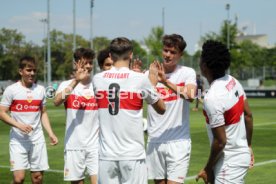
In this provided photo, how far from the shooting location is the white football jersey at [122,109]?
6.53 meters

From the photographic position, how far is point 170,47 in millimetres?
7848

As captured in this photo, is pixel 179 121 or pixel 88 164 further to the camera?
pixel 88 164

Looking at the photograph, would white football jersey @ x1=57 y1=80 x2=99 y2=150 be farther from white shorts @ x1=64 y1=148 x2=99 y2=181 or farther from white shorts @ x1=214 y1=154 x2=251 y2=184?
white shorts @ x1=214 y1=154 x2=251 y2=184

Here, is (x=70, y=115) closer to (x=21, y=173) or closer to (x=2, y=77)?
(x=21, y=173)

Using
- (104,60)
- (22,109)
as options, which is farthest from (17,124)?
(104,60)

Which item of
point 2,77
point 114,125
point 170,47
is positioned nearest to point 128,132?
point 114,125

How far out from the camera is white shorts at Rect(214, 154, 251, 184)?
20.5 ft

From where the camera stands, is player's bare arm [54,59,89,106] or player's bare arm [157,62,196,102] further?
player's bare arm [54,59,89,106]

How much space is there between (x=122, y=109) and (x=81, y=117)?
7.87 ft

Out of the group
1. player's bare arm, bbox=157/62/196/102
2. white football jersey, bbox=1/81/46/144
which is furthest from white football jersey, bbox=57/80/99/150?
player's bare arm, bbox=157/62/196/102

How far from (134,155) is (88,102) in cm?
243

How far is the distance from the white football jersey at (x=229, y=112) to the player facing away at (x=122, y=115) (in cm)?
78

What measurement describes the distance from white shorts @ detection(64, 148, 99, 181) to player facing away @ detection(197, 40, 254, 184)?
2943 millimetres

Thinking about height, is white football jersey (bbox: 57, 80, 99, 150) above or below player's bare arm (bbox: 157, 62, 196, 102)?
below
